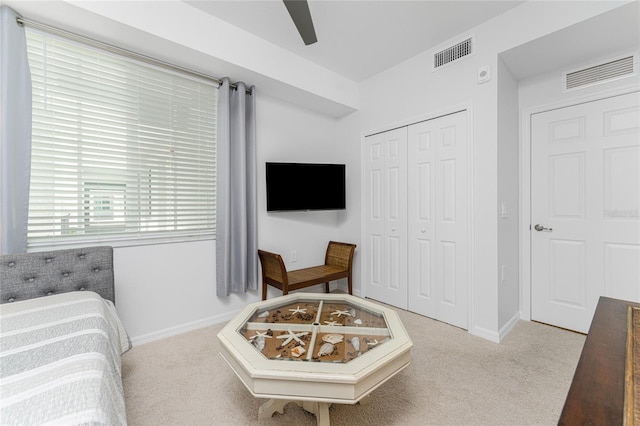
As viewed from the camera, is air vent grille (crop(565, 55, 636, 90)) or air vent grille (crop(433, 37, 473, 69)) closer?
air vent grille (crop(565, 55, 636, 90))

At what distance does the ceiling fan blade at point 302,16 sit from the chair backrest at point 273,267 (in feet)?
5.78

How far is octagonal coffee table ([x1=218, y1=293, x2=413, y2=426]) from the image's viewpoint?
1.09m

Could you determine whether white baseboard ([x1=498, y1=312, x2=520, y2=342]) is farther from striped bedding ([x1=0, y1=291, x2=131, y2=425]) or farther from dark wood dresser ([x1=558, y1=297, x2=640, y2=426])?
striped bedding ([x1=0, y1=291, x2=131, y2=425])

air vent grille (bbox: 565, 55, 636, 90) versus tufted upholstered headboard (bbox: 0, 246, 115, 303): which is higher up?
air vent grille (bbox: 565, 55, 636, 90)

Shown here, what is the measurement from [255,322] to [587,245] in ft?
9.13

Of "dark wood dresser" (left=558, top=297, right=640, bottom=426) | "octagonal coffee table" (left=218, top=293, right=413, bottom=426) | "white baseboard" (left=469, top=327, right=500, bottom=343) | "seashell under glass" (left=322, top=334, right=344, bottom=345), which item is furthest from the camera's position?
"white baseboard" (left=469, top=327, right=500, bottom=343)

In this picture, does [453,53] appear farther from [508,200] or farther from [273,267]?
[273,267]

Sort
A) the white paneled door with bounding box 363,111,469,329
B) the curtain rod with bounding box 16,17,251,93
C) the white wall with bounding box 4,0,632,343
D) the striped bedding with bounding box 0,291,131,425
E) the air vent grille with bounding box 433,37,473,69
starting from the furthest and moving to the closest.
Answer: the white paneled door with bounding box 363,111,469,329 → the air vent grille with bounding box 433,37,473,69 → the white wall with bounding box 4,0,632,343 → the curtain rod with bounding box 16,17,251,93 → the striped bedding with bounding box 0,291,131,425

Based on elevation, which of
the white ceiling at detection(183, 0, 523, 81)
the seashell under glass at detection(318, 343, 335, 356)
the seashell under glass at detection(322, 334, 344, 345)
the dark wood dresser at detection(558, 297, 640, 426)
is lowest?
the seashell under glass at detection(318, 343, 335, 356)

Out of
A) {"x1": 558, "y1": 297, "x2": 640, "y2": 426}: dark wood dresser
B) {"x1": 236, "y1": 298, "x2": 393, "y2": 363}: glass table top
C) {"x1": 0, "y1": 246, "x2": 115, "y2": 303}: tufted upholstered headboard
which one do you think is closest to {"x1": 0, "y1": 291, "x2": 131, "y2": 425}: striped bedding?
{"x1": 0, "y1": 246, "x2": 115, "y2": 303}: tufted upholstered headboard

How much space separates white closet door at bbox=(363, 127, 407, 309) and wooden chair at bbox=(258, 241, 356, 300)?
12.5 inches

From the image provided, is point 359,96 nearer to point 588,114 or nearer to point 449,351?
point 588,114

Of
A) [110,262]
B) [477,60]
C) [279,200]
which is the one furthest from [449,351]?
[110,262]

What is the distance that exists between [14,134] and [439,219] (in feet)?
10.7
